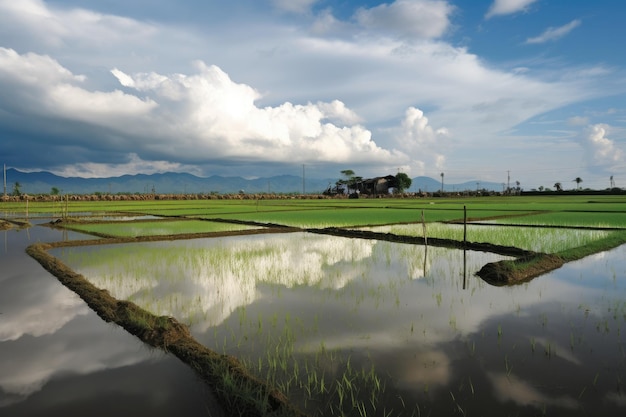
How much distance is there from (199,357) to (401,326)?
242 centimetres

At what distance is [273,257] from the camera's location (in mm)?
9602

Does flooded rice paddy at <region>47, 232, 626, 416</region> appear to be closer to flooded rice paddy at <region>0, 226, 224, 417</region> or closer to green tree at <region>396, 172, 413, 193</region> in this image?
flooded rice paddy at <region>0, 226, 224, 417</region>

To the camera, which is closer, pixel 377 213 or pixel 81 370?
pixel 81 370

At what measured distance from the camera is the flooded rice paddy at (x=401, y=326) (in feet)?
10.7

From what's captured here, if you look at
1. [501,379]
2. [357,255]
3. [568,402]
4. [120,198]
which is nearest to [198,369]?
[501,379]

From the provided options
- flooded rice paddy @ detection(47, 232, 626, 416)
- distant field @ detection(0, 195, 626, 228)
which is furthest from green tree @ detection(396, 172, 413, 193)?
flooded rice paddy @ detection(47, 232, 626, 416)

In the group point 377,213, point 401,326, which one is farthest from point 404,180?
point 401,326

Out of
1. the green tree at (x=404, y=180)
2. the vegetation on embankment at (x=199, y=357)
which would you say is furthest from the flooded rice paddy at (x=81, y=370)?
the green tree at (x=404, y=180)

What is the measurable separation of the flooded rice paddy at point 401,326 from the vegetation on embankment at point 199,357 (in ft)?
0.76

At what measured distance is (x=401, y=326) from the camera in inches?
191

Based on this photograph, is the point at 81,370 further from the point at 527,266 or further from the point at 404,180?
the point at 404,180

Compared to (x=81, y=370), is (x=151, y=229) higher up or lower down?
higher up

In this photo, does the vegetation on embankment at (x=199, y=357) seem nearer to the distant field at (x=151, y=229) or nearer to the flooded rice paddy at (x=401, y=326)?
the flooded rice paddy at (x=401, y=326)

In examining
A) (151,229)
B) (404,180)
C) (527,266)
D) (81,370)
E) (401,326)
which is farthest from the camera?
(404,180)
